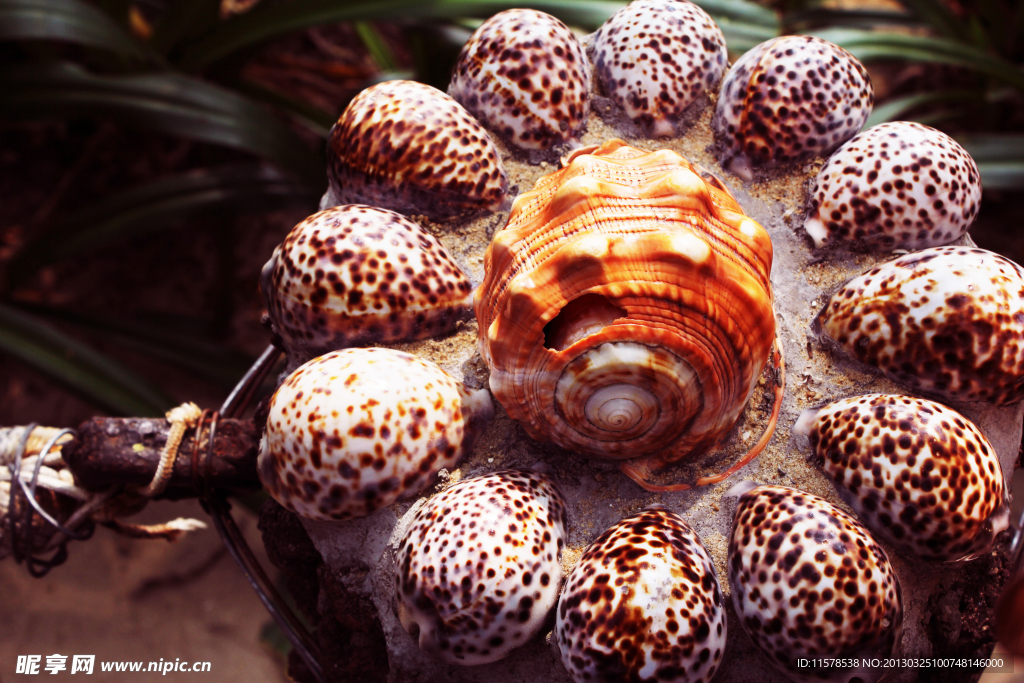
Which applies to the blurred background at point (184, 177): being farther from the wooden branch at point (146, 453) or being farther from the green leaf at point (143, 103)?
the wooden branch at point (146, 453)

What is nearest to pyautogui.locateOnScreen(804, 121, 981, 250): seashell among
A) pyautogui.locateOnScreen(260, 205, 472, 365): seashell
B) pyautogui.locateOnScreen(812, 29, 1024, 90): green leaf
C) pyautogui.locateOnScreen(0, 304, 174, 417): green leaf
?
pyautogui.locateOnScreen(260, 205, 472, 365): seashell

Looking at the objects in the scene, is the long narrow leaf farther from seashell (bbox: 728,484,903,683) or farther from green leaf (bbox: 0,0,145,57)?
seashell (bbox: 728,484,903,683)

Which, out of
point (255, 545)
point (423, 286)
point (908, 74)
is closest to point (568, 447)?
point (423, 286)

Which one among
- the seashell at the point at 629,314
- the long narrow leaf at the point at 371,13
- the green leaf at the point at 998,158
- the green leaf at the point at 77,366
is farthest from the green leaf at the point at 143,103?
the green leaf at the point at 998,158

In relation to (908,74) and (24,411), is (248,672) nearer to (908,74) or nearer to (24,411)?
(24,411)

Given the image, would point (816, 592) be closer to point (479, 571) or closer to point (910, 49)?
point (479, 571)

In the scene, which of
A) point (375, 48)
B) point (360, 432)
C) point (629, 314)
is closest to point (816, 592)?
point (629, 314)
